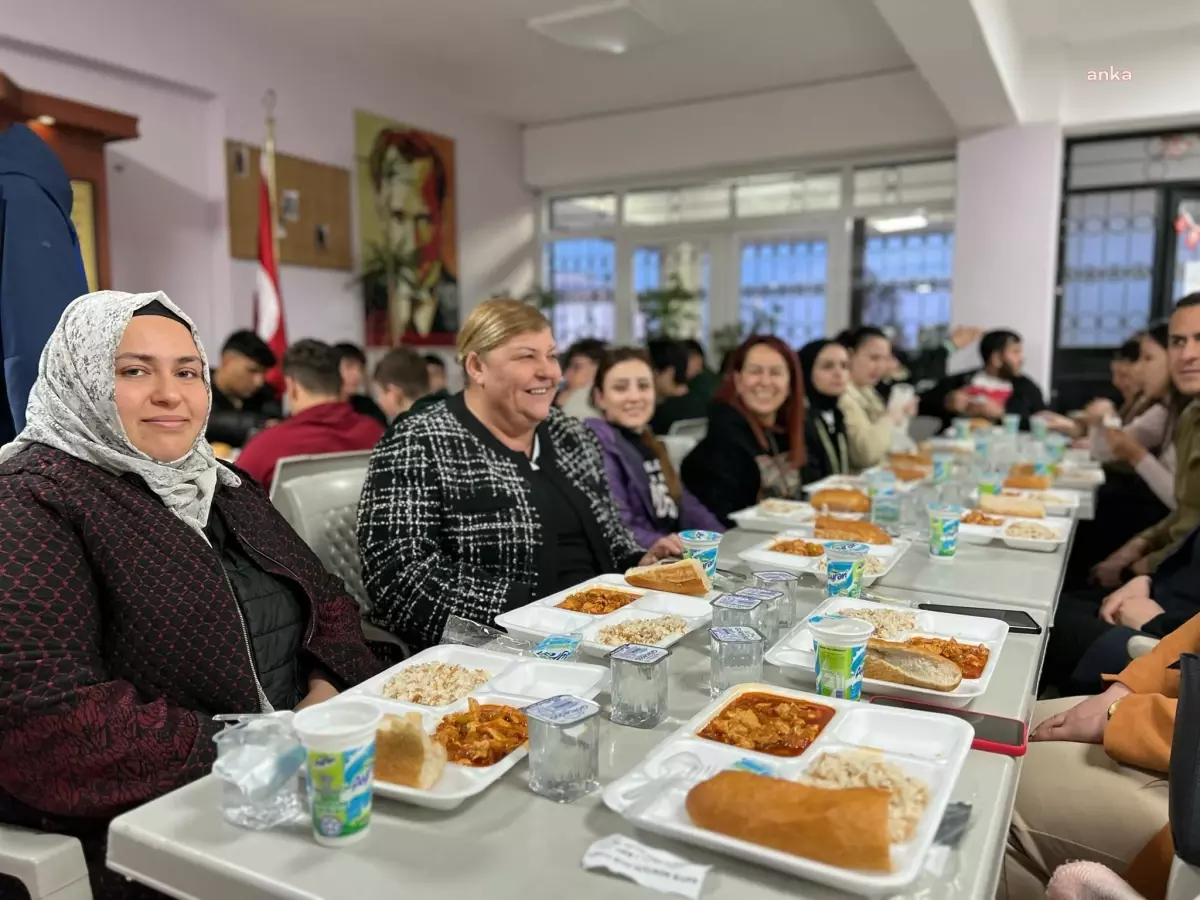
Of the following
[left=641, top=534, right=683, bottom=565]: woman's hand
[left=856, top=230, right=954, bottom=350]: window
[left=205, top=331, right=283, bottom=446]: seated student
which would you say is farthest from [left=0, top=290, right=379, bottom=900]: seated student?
[left=856, top=230, right=954, bottom=350]: window

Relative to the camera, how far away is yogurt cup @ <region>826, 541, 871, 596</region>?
1.84 m

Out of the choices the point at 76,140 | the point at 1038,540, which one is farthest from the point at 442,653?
the point at 76,140

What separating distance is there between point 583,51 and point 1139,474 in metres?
5.11

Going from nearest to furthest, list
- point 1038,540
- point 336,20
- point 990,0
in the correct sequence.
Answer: point 1038,540 < point 990,0 < point 336,20

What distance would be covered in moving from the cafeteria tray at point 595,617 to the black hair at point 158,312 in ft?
2.54

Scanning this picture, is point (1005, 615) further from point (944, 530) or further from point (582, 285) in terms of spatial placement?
point (582, 285)

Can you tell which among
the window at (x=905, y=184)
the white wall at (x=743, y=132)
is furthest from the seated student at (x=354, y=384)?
the window at (x=905, y=184)

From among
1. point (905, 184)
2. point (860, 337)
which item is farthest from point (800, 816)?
point (905, 184)

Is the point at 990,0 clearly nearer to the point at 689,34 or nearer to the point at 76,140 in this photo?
the point at 689,34

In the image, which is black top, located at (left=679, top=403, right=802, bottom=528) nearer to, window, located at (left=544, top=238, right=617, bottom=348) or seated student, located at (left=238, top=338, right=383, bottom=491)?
seated student, located at (left=238, top=338, right=383, bottom=491)

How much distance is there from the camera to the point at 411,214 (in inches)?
313

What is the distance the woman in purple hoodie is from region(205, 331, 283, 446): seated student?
2462 mm

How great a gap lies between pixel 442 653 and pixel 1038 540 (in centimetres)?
171

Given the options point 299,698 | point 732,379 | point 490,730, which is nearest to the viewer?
point 490,730
